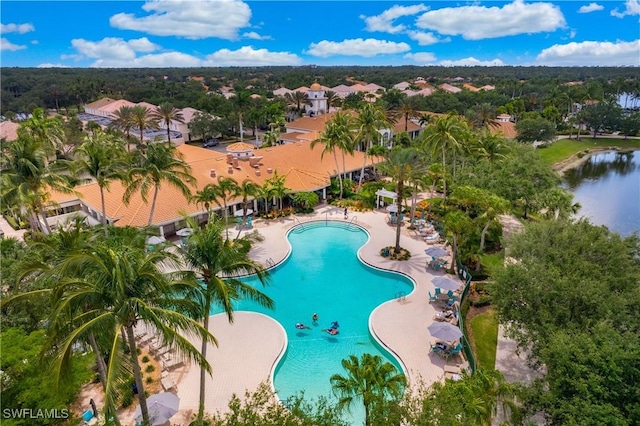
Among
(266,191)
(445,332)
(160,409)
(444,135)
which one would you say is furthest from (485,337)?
(266,191)

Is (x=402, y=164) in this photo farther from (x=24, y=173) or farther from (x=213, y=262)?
(x=24, y=173)

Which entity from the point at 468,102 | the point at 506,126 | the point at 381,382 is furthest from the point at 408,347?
the point at 468,102

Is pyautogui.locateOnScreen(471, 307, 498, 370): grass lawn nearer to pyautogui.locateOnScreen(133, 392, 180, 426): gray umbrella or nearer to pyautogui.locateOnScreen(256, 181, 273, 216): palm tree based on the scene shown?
pyautogui.locateOnScreen(133, 392, 180, 426): gray umbrella

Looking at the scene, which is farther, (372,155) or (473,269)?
(372,155)

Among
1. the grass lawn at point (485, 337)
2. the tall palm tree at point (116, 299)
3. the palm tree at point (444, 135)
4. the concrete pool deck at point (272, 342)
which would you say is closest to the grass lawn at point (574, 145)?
the palm tree at point (444, 135)

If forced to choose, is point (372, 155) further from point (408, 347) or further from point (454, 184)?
point (408, 347)
